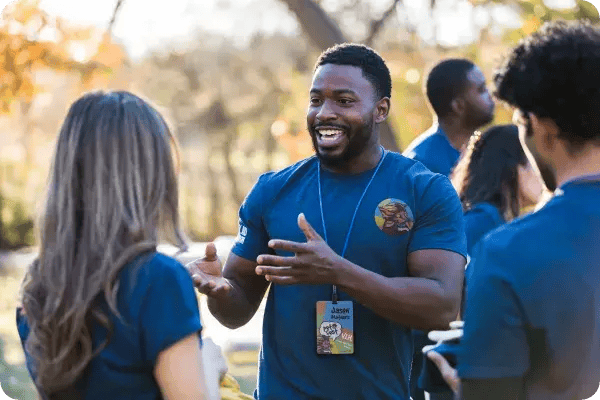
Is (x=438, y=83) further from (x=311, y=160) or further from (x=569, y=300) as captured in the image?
(x=569, y=300)

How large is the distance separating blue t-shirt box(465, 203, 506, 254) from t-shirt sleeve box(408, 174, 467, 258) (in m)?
1.56

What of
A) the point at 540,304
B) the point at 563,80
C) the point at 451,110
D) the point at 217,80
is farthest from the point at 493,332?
the point at 217,80

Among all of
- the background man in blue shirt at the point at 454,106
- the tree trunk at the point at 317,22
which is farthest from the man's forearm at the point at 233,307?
the tree trunk at the point at 317,22

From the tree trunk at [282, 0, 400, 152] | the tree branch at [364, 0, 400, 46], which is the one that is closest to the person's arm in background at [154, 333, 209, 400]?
the tree trunk at [282, 0, 400, 152]

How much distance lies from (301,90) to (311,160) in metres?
28.9

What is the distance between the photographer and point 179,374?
8.82ft

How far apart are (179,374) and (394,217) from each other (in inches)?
54.2

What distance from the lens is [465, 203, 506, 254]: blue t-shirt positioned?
5.46 m

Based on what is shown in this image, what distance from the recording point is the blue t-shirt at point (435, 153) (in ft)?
19.7

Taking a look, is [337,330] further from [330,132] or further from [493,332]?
[493,332]

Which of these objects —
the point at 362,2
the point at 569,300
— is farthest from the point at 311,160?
the point at 362,2

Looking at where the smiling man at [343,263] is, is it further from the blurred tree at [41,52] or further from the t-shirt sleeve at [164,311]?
the blurred tree at [41,52]

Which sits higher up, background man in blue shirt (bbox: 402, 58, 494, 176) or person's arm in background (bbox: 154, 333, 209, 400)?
background man in blue shirt (bbox: 402, 58, 494, 176)

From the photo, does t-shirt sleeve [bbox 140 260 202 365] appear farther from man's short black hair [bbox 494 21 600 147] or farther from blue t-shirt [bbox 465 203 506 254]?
blue t-shirt [bbox 465 203 506 254]
